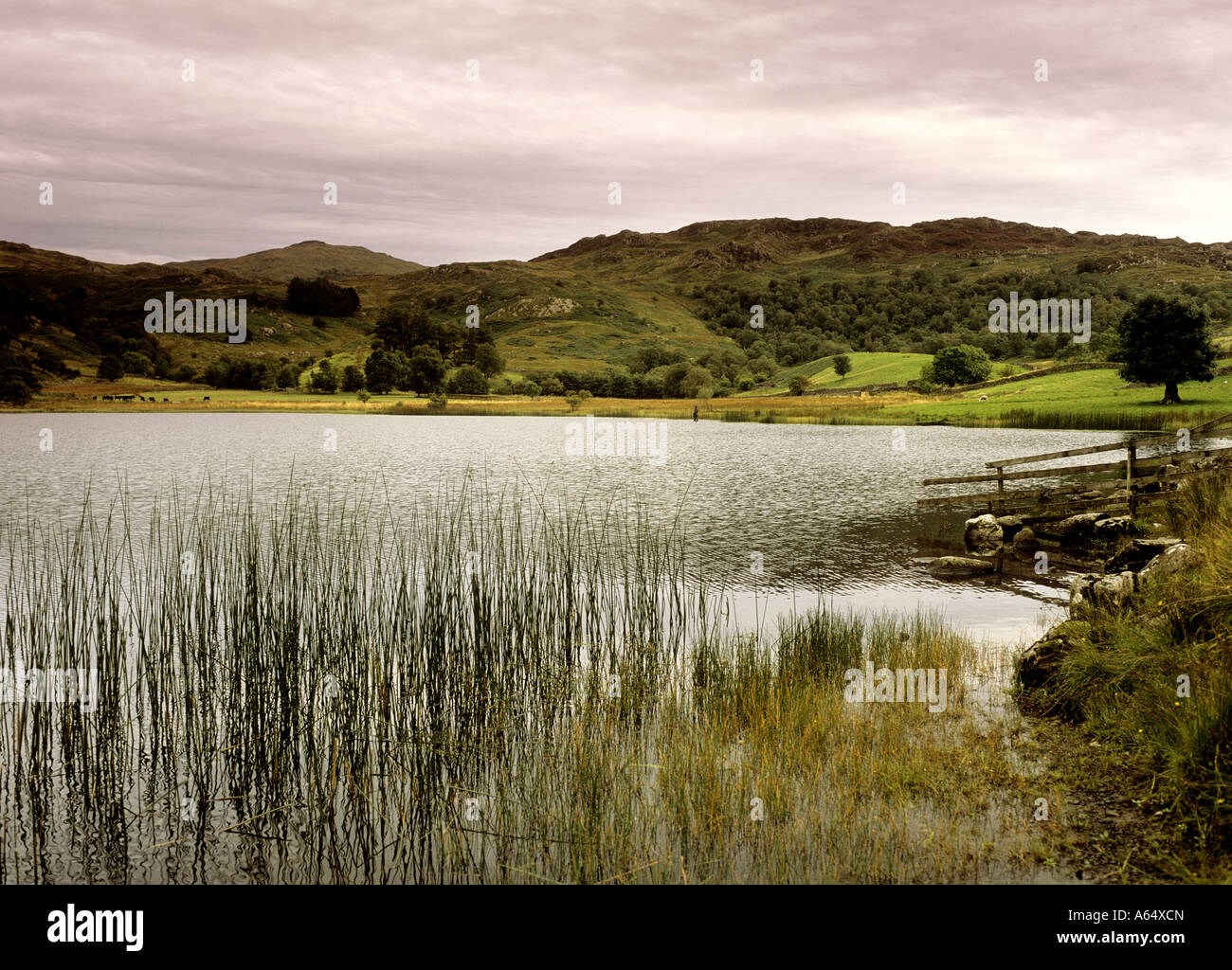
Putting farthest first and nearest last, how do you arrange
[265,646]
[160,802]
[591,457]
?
[591,457] < [265,646] < [160,802]

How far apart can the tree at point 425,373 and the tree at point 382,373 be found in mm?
1562

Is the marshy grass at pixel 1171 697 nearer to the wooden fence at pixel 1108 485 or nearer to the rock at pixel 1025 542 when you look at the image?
the rock at pixel 1025 542

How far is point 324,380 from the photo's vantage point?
97750 millimetres

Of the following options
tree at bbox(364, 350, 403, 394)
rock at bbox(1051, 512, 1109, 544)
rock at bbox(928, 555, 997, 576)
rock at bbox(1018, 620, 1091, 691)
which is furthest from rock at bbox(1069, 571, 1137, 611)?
tree at bbox(364, 350, 403, 394)

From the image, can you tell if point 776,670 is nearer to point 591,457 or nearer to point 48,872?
point 48,872

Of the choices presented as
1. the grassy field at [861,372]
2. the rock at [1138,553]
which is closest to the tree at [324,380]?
the grassy field at [861,372]

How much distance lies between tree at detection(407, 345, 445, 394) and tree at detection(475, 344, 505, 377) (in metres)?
5.26

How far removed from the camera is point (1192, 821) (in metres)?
4.89

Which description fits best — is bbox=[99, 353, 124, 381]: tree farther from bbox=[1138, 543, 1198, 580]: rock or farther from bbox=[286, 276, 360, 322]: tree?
bbox=[1138, 543, 1198, 580]: rock

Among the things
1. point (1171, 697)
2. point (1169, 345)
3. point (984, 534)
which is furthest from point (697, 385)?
point (1171, 697)

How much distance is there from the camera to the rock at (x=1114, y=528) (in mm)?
17672

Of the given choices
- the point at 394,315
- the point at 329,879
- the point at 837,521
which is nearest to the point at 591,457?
the point at 837,521

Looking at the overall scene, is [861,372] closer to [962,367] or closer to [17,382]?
[962,367]
